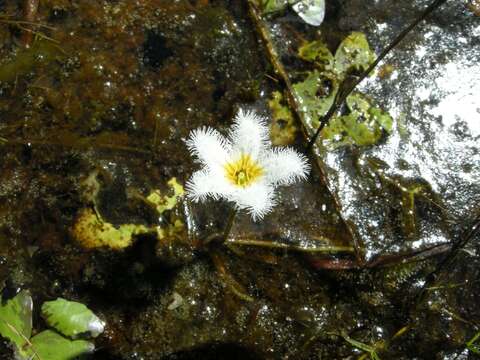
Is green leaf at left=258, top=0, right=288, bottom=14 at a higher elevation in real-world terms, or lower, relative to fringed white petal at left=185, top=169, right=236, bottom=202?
higher

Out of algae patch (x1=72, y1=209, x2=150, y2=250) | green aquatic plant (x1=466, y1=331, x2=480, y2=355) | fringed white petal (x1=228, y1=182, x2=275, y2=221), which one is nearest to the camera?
fringed white petal (x1=228, y1=182, x2=275, y2=221)

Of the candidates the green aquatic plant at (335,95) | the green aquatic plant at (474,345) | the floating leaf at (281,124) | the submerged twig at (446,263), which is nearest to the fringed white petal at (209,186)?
the floating leaf at (281,124)

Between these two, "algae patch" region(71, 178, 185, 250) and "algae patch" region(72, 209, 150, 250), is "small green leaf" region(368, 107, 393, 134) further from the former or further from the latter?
"algae patch" region(72, 209, 150, 250)

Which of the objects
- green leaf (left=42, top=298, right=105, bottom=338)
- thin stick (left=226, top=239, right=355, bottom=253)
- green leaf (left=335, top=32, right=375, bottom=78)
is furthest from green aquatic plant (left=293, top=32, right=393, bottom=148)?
green leaf (left=42, top=298, right=105, bottom=338)

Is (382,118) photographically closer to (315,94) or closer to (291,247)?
(315,94)

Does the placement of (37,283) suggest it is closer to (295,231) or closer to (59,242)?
(59,242)

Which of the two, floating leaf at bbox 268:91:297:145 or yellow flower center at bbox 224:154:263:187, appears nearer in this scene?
yellow flower center at bbox 224:154:263:187
